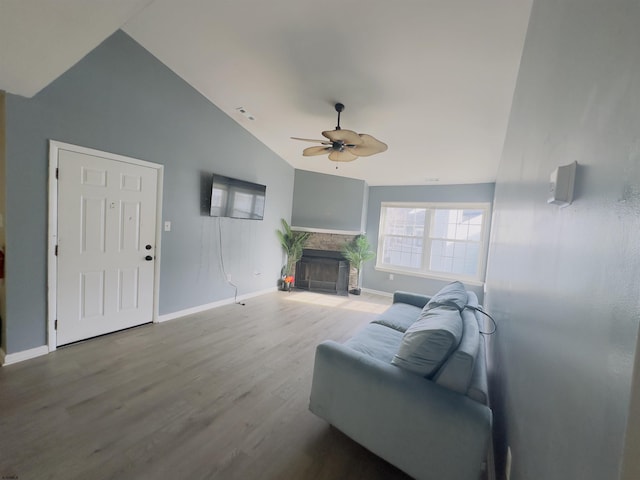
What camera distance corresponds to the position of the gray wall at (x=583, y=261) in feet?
1.58

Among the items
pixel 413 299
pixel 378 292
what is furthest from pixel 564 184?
pixel 378 292

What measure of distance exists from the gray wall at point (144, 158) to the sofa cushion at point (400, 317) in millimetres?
2701

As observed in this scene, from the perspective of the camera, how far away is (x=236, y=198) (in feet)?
14.0

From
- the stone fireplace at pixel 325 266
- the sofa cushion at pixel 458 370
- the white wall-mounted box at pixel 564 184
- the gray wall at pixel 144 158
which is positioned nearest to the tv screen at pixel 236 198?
the gray wall at pixel 144 158

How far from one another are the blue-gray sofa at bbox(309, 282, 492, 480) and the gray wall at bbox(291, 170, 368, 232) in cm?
424

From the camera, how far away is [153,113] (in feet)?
10.6

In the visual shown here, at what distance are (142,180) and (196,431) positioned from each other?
2.73 meters

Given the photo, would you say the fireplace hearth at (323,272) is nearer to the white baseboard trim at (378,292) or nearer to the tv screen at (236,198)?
the white baseboard trim at (378,292)

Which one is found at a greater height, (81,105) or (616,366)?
(81,105)

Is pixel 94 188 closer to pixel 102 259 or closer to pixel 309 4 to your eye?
pixel 102 259

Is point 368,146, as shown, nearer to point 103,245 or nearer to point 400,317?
point 400,317

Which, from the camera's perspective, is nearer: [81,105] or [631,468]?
[631,468]

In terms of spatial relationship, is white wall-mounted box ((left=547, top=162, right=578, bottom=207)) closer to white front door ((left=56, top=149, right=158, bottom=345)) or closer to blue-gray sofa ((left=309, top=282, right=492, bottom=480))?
blue-gray sofa ((left=309, top=282, right=492, bottom=480))

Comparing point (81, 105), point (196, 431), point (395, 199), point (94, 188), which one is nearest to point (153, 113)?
point (81, 105)
